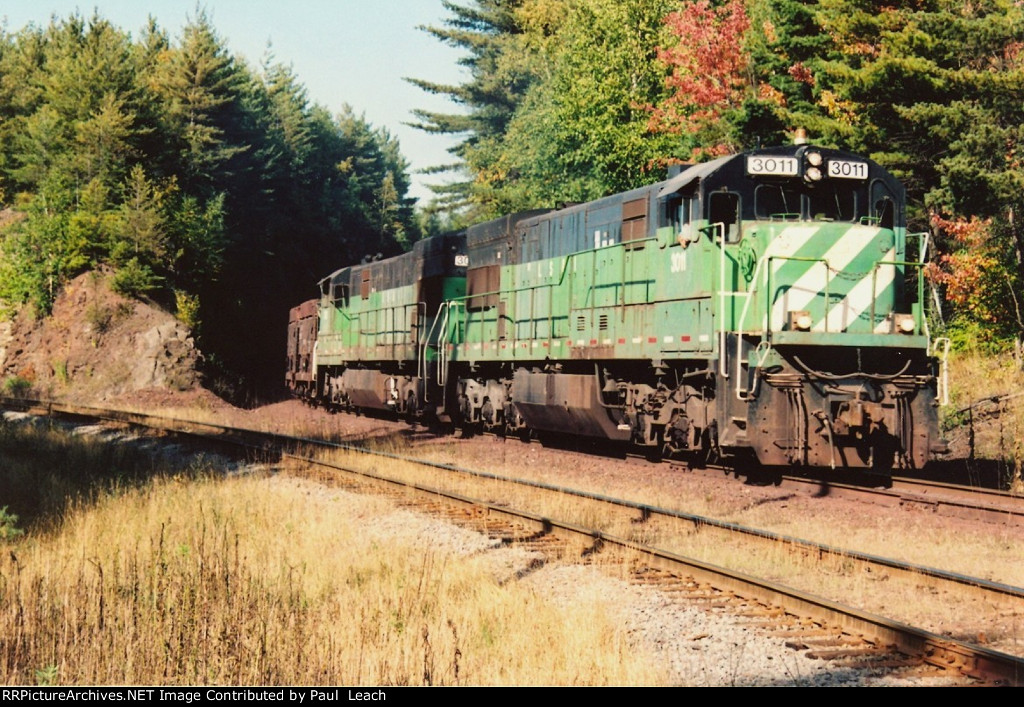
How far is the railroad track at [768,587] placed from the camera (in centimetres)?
599

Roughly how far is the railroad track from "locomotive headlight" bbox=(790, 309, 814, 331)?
115 inches

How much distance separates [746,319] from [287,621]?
295 inches

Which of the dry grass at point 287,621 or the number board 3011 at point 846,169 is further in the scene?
the number board 3011 at point 846,169

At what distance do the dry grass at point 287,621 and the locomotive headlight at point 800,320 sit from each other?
5.14m

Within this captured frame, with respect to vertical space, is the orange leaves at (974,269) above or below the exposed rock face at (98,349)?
above

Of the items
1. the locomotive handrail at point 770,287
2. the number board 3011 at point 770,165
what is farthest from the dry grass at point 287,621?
the number board 3011 at point 770,165

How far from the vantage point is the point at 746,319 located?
12.4 m

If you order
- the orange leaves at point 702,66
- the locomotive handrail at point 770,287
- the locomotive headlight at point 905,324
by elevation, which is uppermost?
the orange leaves at point 702,66

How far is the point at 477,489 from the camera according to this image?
13250 mm

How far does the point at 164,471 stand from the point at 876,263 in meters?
10.3

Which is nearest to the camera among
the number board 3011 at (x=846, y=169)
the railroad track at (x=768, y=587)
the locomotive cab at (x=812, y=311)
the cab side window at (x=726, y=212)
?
the railroad track at (x=768, y=587)

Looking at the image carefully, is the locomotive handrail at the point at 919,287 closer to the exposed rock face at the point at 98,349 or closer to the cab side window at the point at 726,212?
the cab side window at the point at 726,212

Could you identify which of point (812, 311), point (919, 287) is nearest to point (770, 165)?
point (812, 311)

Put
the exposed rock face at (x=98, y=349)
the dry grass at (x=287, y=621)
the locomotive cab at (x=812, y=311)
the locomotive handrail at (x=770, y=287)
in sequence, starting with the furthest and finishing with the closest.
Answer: the exposed rock face at (x=98, y=349), the locomotive cab at (x=812, y=311), the locomotive handrail at (x=770, y=287), the dry grass at (x=287, y=621)
